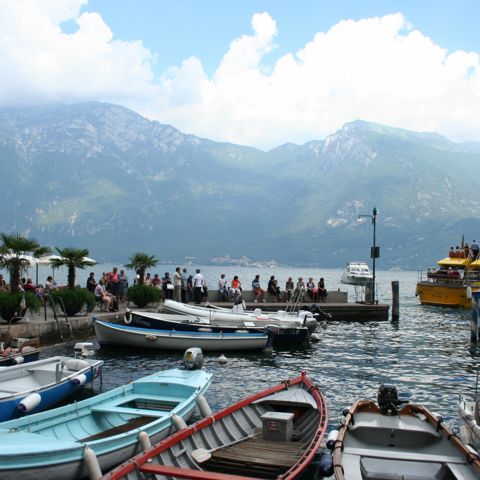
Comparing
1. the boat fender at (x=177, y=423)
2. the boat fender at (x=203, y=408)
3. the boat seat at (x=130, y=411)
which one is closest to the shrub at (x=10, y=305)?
the boat seat at (x=130, y=411)

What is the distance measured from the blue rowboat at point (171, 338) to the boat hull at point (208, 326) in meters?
0.32

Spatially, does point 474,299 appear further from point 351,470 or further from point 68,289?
point 351,470

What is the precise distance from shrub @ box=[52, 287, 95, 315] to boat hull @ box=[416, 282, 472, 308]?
31921mm

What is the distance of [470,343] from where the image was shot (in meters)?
29.9

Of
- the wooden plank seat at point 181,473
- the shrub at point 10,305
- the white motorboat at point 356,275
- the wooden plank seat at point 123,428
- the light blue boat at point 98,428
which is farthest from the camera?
the white motorboat at point 356,275

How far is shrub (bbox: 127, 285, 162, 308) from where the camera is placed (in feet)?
110

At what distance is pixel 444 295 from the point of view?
170 feet

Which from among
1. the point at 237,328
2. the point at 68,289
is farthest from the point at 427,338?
the point at 68,289

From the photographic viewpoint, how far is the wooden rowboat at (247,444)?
9.43 meters

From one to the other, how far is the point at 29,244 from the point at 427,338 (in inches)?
771

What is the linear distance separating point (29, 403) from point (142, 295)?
20223mm

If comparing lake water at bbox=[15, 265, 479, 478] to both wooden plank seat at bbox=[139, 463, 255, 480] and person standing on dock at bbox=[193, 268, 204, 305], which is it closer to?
wooden plank seat at bbox=[139, 463, 255, 480]

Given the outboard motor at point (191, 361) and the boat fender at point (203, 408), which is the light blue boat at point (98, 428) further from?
the outboard motor at point (191, 361)

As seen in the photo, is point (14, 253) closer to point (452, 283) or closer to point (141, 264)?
point (141, 264)
